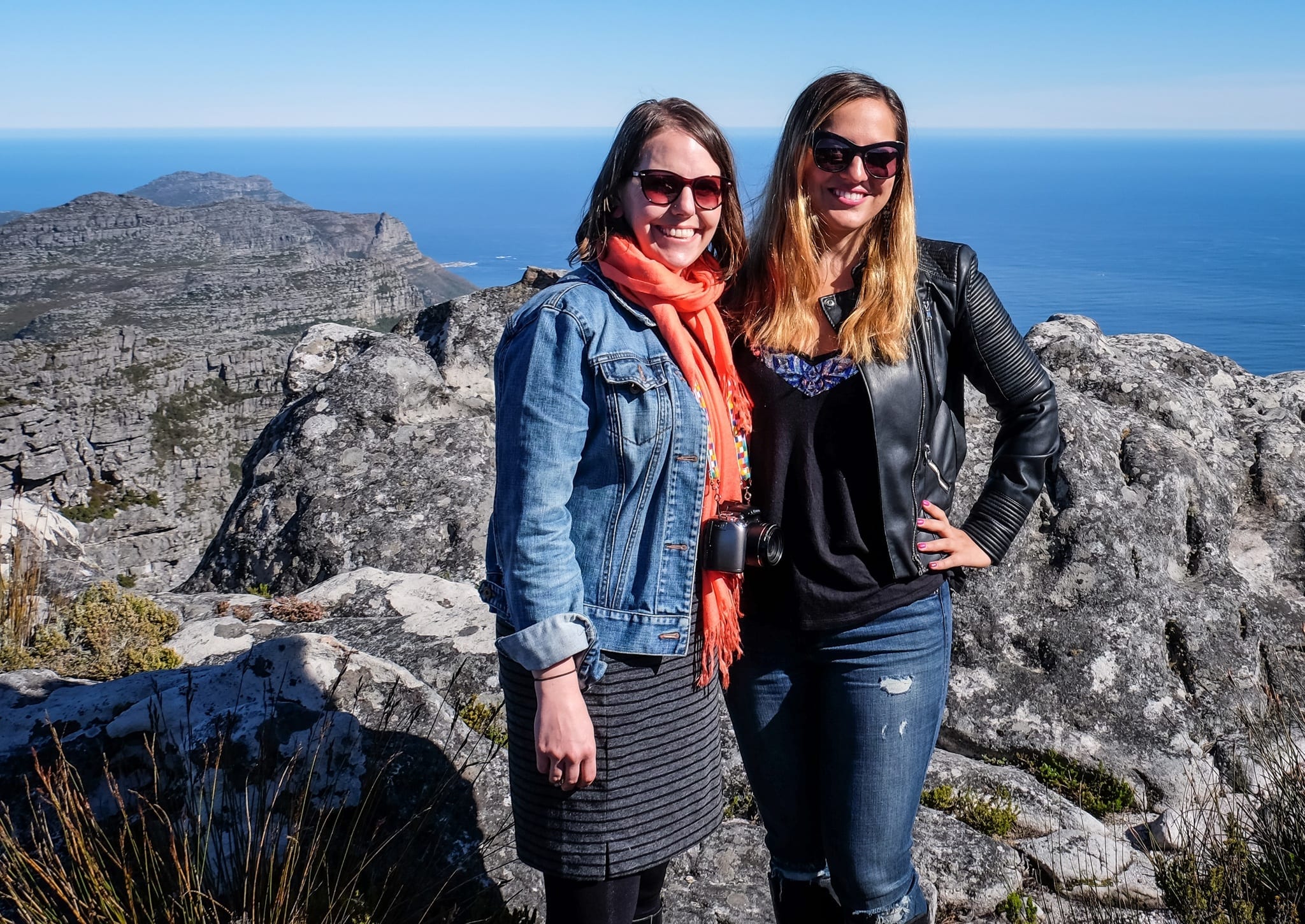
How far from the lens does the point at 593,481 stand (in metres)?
2.24

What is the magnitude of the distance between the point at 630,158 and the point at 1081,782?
3964mm

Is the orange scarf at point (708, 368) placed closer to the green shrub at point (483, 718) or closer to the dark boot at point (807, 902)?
the dark boot at point (807, 902)

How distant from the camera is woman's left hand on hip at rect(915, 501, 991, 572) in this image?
258cm

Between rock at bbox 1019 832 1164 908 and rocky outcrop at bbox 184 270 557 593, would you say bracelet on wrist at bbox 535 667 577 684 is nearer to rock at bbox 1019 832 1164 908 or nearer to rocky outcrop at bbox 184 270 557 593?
rock at bbox 1019 832 1164 908

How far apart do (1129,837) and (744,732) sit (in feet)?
8.42

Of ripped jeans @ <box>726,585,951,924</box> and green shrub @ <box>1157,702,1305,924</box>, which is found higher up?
ripped jeans @ <box>726,585,951,924</box>

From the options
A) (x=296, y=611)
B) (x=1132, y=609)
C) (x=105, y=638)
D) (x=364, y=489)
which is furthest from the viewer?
(x=364, y=489)

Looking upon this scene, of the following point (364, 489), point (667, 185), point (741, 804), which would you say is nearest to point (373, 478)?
point (364, 489)

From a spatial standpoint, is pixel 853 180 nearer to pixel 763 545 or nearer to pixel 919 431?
pixel 919 431

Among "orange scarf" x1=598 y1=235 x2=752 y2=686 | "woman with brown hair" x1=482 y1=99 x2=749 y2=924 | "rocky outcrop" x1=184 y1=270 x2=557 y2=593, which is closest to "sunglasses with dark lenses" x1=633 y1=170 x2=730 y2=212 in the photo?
"woman with brown hair" x1=482 y1=99 x2=749 y2=924

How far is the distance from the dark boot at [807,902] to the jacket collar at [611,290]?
1.72m

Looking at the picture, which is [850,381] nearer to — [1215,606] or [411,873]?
[411,873]

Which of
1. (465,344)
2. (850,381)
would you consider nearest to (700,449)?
(850,381)

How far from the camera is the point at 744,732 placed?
2.65 metres
